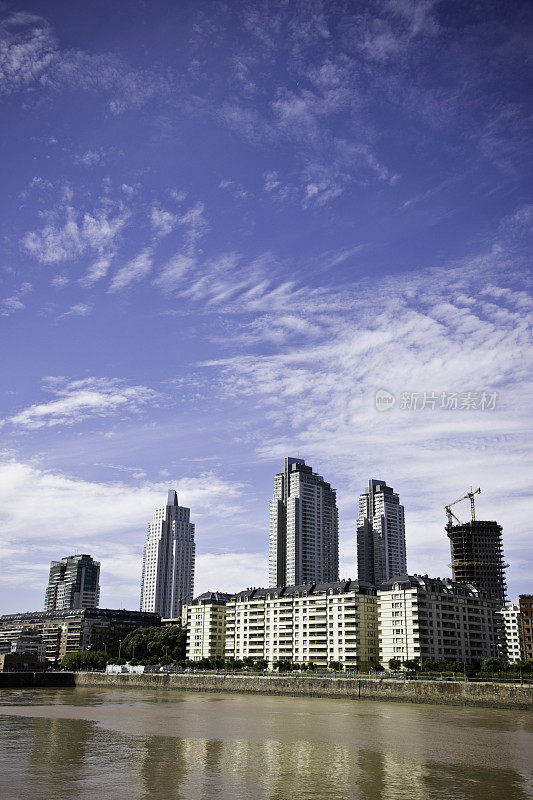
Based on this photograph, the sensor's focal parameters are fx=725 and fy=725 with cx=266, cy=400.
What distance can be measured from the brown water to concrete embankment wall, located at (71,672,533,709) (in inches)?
288

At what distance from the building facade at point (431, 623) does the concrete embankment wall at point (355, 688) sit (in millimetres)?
42342

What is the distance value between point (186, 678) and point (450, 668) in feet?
217

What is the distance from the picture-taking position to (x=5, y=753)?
57594 millimetres

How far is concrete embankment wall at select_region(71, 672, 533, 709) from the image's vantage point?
108375 mm

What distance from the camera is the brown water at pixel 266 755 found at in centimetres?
4391

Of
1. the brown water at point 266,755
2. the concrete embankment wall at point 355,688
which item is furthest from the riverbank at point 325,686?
the brown water at point 266,755

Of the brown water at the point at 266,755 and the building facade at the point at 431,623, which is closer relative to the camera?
the brown water at the point at 266,755

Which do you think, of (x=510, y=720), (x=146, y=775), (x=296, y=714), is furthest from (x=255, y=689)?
(x=146, y=775)

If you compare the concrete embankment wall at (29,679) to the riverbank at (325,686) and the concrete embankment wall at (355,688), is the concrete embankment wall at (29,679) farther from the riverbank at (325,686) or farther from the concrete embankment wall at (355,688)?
the concrete embankment wall at (355,688)

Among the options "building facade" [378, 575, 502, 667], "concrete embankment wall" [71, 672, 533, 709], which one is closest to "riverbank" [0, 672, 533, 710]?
"concrete embankment wall" [71, 672, 533, 709]

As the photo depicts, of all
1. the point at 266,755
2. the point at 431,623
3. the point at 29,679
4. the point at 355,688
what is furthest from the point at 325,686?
the point at 29,679

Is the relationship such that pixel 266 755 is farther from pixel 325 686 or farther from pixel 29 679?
pixel 29 679

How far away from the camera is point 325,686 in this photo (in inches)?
5472

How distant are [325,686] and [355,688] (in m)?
9.08
